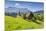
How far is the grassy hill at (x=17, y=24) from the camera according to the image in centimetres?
96

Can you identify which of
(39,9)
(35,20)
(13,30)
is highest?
(39,9)

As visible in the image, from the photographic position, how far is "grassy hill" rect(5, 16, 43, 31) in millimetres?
959

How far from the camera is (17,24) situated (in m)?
0.98

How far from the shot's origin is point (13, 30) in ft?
3.17

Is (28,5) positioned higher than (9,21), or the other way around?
(28,5)

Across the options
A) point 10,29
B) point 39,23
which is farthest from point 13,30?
point 39,23

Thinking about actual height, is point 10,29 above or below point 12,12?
below

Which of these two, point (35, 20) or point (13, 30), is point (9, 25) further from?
point (35, 20)

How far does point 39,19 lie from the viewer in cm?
103
